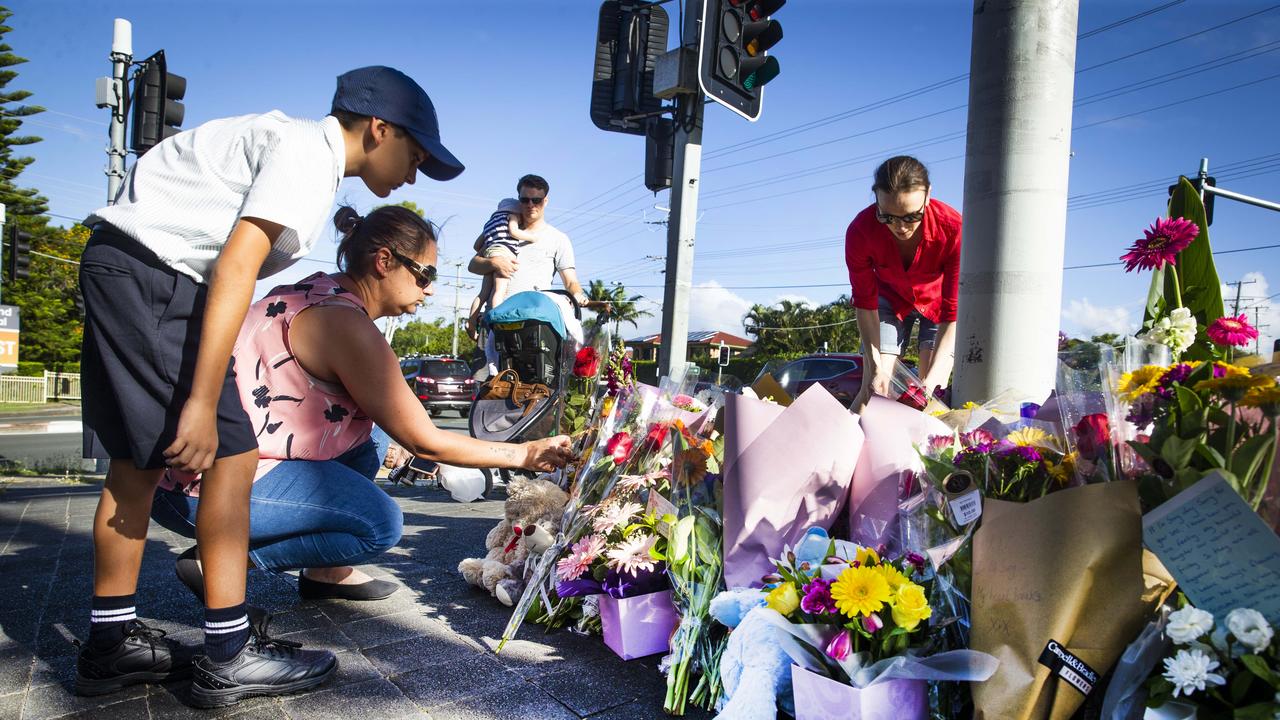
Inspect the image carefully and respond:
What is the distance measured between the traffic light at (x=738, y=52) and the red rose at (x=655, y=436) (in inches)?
109

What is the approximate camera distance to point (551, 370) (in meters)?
4.55

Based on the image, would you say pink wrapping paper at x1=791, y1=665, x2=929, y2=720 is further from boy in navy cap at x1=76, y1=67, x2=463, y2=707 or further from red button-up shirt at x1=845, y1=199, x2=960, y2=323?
red button-up shirt at x1=845, y1=199, x2=960, y2=323

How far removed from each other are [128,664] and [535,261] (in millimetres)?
3522

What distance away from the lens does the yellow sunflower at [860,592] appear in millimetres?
1403

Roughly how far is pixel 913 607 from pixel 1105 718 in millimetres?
323

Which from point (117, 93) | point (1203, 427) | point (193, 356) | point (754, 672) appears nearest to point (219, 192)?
point (193, 356)

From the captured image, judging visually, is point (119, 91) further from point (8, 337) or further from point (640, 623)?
point (640, 623)

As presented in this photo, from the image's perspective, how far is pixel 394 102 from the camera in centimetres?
203

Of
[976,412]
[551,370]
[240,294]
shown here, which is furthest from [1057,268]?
[551,370]

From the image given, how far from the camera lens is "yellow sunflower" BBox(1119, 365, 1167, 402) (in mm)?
1364

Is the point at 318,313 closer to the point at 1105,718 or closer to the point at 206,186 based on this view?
the point at 206,186

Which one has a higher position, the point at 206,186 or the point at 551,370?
the point at 206,186

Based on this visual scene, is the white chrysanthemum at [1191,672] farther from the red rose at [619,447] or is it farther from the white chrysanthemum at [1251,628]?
the red rose at [619,447]

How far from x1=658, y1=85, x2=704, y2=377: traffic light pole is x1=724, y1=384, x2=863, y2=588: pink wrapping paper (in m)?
2.78
